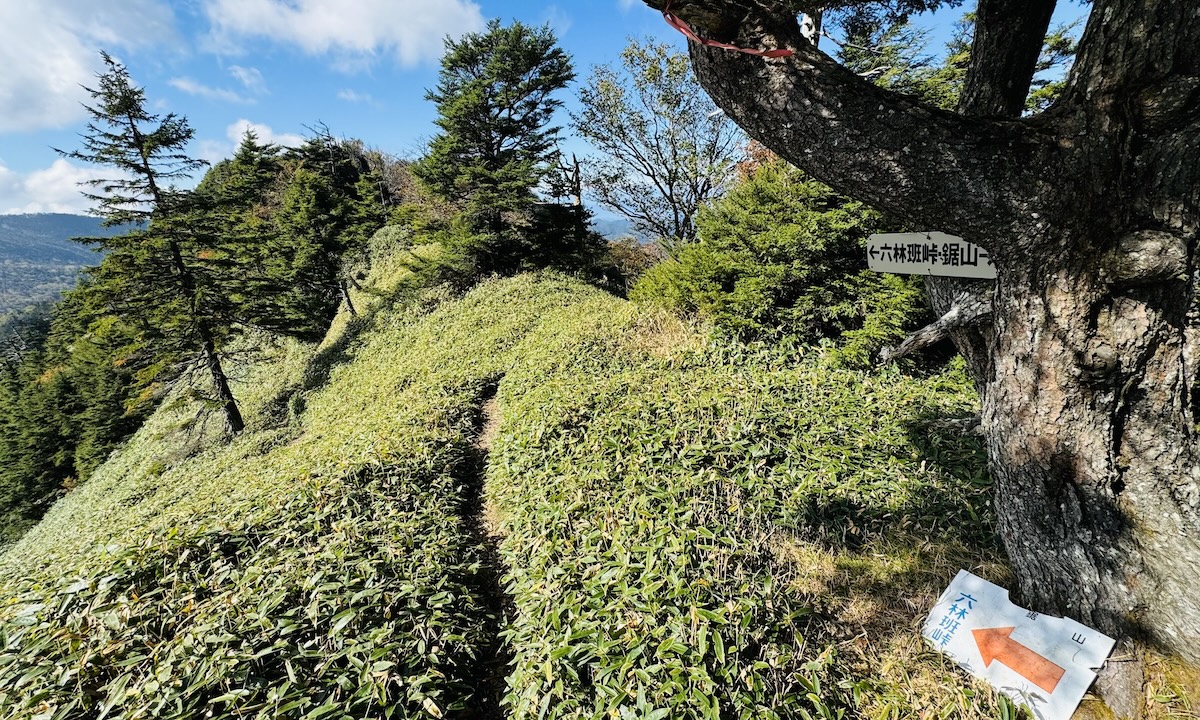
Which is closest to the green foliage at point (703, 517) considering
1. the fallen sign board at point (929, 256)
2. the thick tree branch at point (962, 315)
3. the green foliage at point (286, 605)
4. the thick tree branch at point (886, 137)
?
the green foliage at point (286, 605)

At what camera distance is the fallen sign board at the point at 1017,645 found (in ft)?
6.47

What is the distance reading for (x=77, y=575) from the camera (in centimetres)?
321

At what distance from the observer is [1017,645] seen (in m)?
2.18

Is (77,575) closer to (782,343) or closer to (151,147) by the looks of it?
(782,343)

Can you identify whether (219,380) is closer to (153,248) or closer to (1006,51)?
(153,248)

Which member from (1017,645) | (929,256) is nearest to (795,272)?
(929,256)

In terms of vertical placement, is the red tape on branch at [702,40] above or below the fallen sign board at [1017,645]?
above

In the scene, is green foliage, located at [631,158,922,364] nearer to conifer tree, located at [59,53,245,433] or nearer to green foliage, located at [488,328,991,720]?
green foliage, located at [488,328,991,720]

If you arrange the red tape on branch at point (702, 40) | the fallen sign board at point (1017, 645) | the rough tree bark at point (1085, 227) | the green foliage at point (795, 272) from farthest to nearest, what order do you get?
the green foliage at point (795, 272)
the fallen sign board at point (1017, 645)
the red tape on branch at point (702, 40)
the rough tree bark at point (1085, 227)

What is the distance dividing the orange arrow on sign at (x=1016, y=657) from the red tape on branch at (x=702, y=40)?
113 inches

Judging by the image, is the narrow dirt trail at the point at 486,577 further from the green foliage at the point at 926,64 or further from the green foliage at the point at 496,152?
the green foliage at the point at 496,152

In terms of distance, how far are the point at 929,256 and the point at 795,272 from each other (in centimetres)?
385

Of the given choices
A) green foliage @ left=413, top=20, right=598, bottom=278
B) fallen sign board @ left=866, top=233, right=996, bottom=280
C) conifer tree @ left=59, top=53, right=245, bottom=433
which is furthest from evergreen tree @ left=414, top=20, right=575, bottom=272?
fallen sign board @ left=866, top=233, right=996, bottom=280

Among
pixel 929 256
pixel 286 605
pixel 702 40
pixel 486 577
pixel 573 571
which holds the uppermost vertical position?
pixel 702 40
